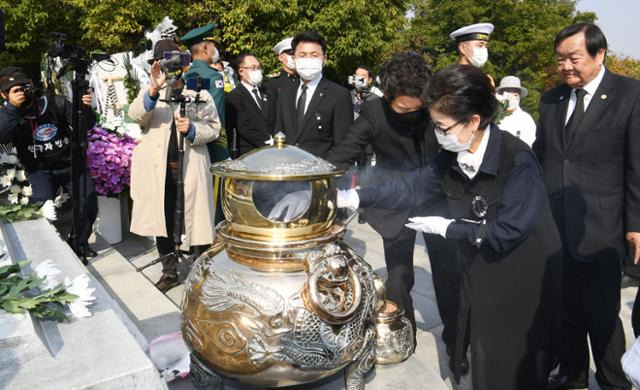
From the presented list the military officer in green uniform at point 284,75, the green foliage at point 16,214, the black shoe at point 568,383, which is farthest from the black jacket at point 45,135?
the black shoe at point 568,383

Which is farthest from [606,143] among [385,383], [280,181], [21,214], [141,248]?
[141,248]

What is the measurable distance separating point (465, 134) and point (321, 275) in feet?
3.17

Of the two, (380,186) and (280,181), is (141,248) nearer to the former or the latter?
(380,186)

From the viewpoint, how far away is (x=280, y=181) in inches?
74.1

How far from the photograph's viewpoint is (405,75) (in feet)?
9.66

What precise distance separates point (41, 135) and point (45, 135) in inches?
1.3

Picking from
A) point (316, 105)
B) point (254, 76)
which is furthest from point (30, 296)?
point (254, 76)

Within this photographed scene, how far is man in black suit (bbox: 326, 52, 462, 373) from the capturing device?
3.08 meters

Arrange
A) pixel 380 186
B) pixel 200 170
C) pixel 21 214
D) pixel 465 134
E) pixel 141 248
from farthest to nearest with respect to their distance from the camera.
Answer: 1. pixel 141 248
2. pixel 200 170
3. pixel 21 214
4. pixel 380 186
5. pixel 465 134

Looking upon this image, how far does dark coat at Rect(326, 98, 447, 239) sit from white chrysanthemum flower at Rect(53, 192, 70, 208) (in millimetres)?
2883

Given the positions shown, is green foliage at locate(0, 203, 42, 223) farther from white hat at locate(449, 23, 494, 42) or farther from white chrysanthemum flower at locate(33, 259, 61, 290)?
white hat at locate(449, 23, 494, 42)

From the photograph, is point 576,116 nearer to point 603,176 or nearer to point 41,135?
point 603,176

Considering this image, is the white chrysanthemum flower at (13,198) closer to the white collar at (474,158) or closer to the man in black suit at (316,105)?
the man in black suit at (316,105)

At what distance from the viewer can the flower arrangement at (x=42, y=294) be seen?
6.26 ft
